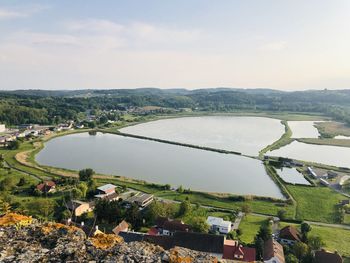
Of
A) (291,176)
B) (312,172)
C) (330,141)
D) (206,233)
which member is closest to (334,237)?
(206,233)

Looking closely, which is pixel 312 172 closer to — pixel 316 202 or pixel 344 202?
pixel 316 202

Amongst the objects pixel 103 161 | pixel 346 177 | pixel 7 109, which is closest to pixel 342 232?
pixel 346 177

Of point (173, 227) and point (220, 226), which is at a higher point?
point (173, 227)

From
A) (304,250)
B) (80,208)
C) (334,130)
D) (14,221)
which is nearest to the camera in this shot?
(14,221)

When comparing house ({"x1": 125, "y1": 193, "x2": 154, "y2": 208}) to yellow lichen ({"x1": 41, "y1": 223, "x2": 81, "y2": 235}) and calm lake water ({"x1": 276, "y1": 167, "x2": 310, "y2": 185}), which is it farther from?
yellow lichen ({"x1": 41, "y1": 223, "x2": 81, "y2": 235})

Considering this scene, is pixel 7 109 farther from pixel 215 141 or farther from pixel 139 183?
pixel 139 183

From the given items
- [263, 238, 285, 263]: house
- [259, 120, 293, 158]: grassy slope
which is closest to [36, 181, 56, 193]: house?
[263, 238, 285, 263]: house

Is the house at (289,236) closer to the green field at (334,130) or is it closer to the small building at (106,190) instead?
the small building at (106,190)
